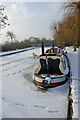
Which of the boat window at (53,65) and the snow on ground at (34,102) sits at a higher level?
the boat window at (53,65)

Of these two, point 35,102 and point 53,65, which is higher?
point 53,65

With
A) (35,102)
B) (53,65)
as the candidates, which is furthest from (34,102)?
(53,65)

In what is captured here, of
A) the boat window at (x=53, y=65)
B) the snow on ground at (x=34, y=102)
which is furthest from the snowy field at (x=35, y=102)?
the boat window at (x=53, y=65)

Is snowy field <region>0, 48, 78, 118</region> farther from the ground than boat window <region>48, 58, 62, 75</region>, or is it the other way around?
boat window <region>48, 58, 62, 75</region>

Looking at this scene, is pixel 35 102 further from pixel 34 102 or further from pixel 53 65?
pixel 53 65

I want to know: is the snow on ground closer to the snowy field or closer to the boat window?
the snowy field

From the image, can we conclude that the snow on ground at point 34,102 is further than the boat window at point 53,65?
No

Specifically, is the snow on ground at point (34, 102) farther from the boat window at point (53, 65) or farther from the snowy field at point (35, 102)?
the boat window at point (53, 65)

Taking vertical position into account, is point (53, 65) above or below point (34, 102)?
above

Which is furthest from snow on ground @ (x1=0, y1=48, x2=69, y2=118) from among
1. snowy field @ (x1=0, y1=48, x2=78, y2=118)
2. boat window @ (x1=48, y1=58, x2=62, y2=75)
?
boat window @ (x1=48, y1=58, x2=62, y2=75)

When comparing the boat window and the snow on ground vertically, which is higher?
the boat window

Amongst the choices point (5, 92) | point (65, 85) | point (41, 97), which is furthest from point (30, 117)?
point (65, 85)

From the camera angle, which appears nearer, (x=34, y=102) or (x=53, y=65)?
(x=34, y=102)

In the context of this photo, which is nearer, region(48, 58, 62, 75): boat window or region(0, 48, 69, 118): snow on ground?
region(0, 48, 69, 118): snow on ground
